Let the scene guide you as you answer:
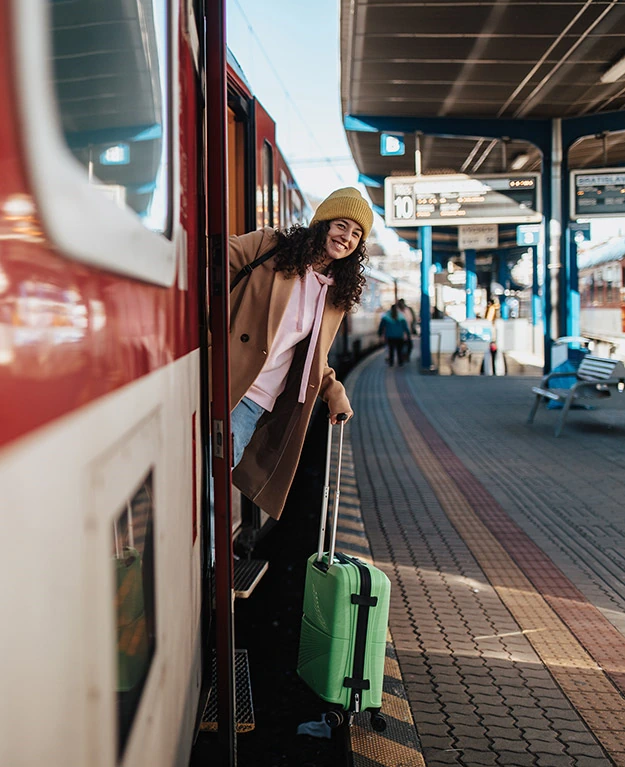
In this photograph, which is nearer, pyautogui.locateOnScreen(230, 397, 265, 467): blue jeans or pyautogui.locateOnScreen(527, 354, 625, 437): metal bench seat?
pyautogui.locateOnScreen(230, 397, 265, 467): blue jeans

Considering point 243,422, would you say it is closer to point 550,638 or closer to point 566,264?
point 550,638

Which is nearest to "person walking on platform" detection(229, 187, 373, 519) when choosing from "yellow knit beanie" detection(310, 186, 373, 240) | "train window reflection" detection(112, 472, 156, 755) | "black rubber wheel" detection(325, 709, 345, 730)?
"yellow knit beanie" detection(310, 186, 373, 240)

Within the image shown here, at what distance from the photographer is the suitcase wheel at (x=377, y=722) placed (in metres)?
2.94

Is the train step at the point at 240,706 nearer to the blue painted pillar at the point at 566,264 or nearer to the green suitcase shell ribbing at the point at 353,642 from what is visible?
the green suitcase shell ribbing at the point at 353,642

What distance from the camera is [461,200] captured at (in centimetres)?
1395

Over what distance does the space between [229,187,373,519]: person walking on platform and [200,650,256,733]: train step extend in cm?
66

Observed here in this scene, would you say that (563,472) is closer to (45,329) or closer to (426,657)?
(426,657)

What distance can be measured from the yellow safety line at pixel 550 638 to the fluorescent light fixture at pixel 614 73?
7051 millimetres

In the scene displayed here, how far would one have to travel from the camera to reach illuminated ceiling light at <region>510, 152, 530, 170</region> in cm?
1829

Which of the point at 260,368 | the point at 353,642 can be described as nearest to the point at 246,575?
the point at 353,642

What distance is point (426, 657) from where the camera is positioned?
3.59 metres

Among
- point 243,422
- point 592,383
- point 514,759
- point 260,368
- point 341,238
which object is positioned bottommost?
point 514,759

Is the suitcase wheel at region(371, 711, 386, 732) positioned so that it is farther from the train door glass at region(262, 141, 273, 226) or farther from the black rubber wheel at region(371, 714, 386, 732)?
the train door glass at region(262, 141, 273, 226)

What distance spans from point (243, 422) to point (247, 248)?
2.20 feet
